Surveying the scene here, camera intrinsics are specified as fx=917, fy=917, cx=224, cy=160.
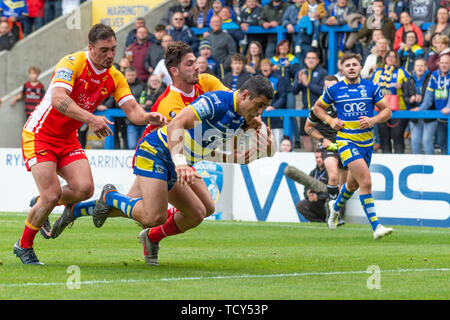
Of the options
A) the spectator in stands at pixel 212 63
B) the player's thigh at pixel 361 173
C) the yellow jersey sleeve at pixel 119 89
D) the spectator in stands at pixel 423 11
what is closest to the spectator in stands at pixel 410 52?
the spectator in stands at pixel 423 11

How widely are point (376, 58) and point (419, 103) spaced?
1339mm

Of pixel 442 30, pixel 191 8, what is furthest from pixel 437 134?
pixel 191 8

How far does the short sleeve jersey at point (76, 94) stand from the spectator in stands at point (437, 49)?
9.31 m

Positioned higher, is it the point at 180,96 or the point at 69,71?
the point at 69,71

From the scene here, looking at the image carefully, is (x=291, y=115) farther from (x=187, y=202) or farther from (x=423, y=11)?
(x=187, y=202)

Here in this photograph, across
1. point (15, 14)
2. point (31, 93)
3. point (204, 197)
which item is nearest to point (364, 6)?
point (31, 93)

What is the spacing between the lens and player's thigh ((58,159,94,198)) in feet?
30.3

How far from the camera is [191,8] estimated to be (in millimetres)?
22297

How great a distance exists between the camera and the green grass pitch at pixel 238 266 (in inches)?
282

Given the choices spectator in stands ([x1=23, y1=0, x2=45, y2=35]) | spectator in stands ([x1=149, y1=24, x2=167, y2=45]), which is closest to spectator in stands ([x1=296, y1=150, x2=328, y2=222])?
spectator in stands ([x1=149, y1=24, x2=167, y2=45])

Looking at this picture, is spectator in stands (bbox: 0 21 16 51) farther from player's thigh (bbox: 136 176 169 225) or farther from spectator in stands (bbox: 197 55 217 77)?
player's thigh (bbox: 136 176 169 225)

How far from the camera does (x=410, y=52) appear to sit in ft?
58.6

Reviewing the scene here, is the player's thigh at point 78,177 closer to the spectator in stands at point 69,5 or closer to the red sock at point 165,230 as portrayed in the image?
the red sock at point 165,230
